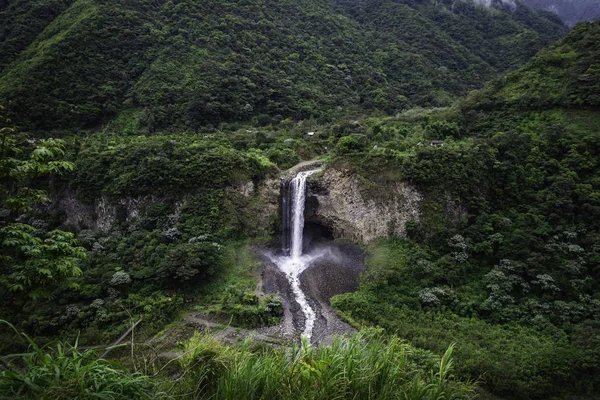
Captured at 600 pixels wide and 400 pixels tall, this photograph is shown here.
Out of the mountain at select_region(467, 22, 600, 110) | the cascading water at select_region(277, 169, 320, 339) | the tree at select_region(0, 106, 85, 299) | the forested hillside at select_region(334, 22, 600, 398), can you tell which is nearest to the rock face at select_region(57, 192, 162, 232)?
the cascading water at select_region(277, 169, 320, 339)

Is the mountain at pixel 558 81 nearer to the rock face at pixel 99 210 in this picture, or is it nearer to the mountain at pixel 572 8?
the rock face at pixel 99 210

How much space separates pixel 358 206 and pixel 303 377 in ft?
60.8

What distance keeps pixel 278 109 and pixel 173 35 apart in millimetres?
18636

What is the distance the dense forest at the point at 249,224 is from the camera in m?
3.40

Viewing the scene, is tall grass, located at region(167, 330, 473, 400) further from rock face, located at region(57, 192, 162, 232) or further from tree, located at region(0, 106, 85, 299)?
rock face, located at region(57, 192, 162, 232)

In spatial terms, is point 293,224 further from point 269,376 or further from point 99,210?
point 269,376

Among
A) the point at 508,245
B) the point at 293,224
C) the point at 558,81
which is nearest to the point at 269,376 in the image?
the point at 508,245

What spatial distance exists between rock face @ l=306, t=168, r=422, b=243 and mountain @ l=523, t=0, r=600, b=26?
97.5 metres

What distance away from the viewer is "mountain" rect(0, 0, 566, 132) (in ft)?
119

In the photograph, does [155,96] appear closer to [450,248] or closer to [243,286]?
[243,286]

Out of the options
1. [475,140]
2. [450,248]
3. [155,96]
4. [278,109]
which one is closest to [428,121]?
[475,140]

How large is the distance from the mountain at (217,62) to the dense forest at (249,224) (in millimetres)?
339

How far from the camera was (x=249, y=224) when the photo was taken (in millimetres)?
21859

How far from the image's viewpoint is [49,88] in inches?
1382
